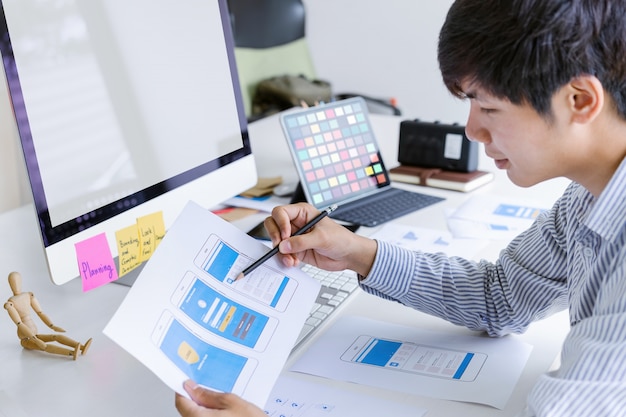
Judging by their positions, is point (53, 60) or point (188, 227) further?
point (53, 60)

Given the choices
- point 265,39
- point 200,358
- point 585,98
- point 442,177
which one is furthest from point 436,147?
point 265,39

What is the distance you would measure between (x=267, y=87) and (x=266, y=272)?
228 centimetres

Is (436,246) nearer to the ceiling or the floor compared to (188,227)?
nearer to the floor

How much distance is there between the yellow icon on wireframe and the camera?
32.7 inches

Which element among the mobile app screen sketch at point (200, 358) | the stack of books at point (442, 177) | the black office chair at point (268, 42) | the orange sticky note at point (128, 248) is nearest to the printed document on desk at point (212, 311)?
the mobile app screen sketch at point (200, 358)

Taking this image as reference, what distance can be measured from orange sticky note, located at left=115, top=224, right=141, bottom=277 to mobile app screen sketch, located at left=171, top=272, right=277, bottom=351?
0.83 feet

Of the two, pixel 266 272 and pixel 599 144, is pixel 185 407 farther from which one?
pixel 599 144

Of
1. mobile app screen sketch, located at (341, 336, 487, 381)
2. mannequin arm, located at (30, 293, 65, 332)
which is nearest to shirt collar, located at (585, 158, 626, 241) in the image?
mobile app screen sketch, located at (341, 336, 487, 381)

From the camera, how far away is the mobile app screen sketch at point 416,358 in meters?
0.96

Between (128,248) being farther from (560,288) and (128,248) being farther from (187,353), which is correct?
(560,288)

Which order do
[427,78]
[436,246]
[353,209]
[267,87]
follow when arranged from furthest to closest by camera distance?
1. [427,78]
2. [267,87]
3. [353,209]
4. [436,246]

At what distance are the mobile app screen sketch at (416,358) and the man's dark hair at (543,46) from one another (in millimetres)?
355

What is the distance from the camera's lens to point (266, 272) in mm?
987

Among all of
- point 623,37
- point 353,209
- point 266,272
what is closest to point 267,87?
point 353,209
